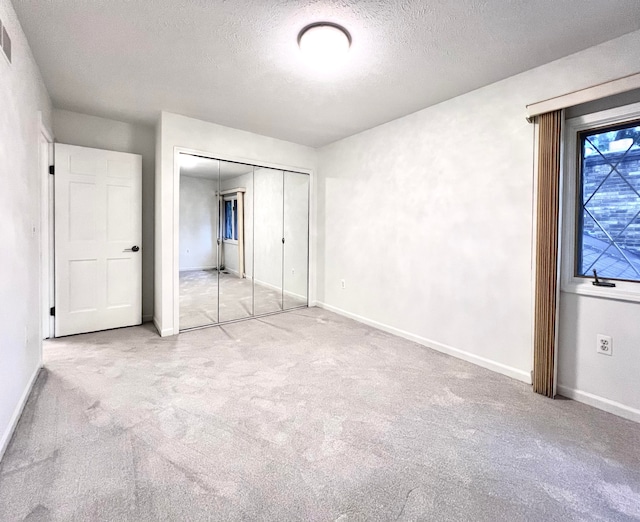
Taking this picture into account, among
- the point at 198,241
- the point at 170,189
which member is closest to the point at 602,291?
the point at 198,241

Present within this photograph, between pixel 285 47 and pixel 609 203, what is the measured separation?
2.47 metres

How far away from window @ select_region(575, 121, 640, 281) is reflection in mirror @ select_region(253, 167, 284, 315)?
3.32 m

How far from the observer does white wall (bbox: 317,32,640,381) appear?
2500 millimetres

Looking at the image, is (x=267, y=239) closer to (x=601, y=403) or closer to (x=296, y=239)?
(x=296, y=239)

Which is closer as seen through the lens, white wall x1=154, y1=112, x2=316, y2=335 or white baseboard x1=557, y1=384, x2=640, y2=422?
white baseboard x1=557, y1=384, x2=640, y2=422

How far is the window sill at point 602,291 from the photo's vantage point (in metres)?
2.04

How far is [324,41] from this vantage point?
2.04 metres

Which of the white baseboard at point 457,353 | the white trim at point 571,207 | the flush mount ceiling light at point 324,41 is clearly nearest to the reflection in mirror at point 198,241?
the white baseboard at point 457,353

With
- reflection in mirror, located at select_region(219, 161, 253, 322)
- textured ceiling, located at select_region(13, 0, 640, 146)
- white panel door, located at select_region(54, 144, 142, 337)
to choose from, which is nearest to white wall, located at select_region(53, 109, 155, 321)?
white panel door, located at select_region(54, 144, 142, 337)

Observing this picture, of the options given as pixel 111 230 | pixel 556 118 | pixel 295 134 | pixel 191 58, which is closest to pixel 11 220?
pixel 191 58

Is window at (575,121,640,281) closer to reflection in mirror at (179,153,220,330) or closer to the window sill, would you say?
the window sill

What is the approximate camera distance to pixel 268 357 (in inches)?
117

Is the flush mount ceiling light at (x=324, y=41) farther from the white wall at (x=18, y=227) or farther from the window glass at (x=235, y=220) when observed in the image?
the window glass at (x=235, y=220)

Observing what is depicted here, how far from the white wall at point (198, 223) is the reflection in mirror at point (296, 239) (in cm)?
110
